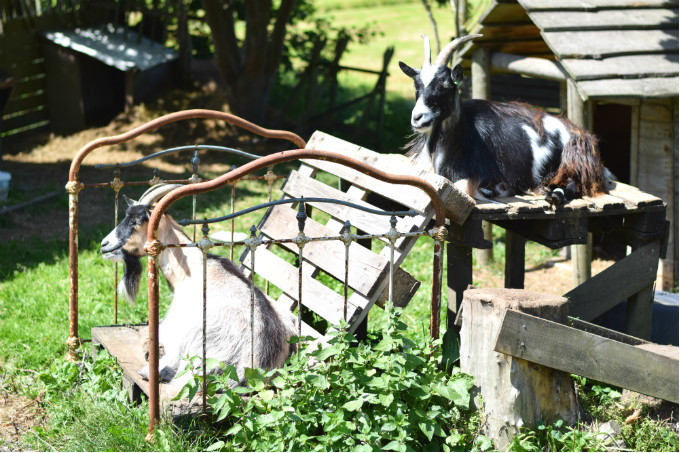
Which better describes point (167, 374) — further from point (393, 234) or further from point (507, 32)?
point (507, 32)

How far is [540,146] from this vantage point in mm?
5965

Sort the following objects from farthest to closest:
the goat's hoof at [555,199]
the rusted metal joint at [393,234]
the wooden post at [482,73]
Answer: the wooden post at [482,73]
the goat's hoof at [555,199]
the rusted metal joint at [393,234]

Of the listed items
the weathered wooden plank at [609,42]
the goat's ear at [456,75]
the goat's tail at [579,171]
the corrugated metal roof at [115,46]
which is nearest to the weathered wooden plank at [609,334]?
the goat's tail at [579,171]

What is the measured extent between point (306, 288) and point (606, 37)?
3.83 m

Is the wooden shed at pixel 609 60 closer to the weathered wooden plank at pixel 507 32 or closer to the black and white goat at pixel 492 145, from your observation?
the weathered wooden plank at pixel 507 32

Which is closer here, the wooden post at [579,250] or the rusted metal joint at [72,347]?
the rusted metal joint at [72,347]

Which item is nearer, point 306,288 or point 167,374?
point 167,374

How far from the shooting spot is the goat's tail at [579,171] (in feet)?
19.0

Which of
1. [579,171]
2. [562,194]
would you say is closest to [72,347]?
[562,194]

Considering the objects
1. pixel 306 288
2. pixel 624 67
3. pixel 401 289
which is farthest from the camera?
pixel 624 67

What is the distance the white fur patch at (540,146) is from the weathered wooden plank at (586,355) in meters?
1.80

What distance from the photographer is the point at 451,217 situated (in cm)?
508

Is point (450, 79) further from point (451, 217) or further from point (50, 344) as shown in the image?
point (50, 344)

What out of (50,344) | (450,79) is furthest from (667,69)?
(50,344)
